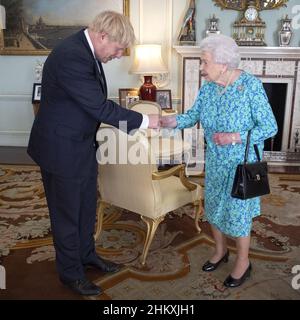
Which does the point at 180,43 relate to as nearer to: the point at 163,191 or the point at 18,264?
the point at 163,191

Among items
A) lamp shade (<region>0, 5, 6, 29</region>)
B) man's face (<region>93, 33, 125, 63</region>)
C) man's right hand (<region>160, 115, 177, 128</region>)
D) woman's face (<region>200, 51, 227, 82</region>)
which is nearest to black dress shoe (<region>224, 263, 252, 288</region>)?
man's right hand (<region>160, 115, 177, 128</region>)

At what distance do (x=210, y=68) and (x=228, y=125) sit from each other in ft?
1.06

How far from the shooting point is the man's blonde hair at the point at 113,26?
6.00 ft

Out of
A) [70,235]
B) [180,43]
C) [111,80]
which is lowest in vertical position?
[70,235]

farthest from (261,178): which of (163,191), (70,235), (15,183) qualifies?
(15,183)

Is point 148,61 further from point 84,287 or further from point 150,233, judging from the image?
point 84,287

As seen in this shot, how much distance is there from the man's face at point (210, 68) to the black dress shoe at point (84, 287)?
4.41 feet

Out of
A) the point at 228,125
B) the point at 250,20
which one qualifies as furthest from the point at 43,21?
the point at 228,125

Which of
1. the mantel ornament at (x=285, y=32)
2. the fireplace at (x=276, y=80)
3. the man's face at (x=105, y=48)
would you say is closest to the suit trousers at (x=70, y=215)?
the man's face at (x=105, y=48)

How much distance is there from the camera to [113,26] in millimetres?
1830

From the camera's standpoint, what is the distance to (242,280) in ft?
7.50

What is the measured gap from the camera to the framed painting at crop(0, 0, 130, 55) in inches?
202

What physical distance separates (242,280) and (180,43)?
3391mm

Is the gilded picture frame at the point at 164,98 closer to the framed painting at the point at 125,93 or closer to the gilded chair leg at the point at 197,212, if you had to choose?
the framed painting at the point at 125,93
